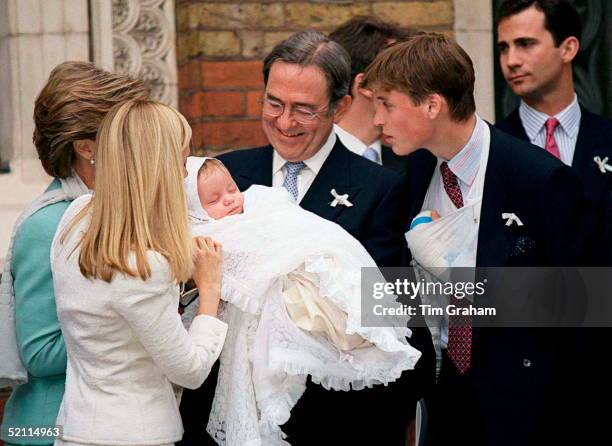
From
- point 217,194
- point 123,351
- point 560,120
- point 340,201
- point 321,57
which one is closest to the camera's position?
point 123,351

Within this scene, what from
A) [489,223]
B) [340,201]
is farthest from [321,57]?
[489,223]

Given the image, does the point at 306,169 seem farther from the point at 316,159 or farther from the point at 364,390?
the point at 364,390

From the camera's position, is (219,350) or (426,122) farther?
(426,122)

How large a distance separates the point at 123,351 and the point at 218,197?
0.60 metres

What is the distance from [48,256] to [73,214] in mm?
165

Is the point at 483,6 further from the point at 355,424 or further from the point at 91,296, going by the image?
the point at 91,296

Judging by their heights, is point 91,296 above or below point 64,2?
below

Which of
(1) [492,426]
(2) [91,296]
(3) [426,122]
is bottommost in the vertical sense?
(1) [492,426]

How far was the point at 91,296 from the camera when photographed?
9.75 ft

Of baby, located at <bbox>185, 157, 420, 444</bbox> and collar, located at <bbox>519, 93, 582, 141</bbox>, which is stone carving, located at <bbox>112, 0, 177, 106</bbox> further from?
baby, located at <bbox>185, 157, 420, 444</bbox>

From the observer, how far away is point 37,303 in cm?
325

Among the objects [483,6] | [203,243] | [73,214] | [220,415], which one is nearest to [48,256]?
[73,214]

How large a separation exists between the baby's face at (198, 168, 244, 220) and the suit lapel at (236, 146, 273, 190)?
1.37 feet

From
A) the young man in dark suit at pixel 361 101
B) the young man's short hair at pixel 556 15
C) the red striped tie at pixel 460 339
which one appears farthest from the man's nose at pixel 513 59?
the red striped tie at pixel 460 339
